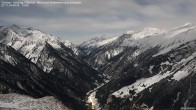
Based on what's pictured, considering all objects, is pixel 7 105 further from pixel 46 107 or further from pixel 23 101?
pixel 46 107

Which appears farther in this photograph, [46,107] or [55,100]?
[55,100]

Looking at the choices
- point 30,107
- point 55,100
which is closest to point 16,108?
point 30,107

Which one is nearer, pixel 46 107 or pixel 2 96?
pixel 46 107

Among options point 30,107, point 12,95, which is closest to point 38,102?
point 30,107

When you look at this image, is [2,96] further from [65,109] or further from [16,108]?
[65,109]

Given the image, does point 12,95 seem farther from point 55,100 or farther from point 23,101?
point 55,100
